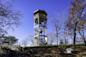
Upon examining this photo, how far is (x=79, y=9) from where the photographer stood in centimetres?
1816

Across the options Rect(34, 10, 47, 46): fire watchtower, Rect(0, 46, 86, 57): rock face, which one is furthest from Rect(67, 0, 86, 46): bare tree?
Rect(0, 46, 86, 57): rock face

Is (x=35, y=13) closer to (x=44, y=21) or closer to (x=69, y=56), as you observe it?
(x=44, y=21)

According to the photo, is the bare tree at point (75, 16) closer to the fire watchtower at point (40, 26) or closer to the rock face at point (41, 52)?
the fire watchtower at point (40, 26)

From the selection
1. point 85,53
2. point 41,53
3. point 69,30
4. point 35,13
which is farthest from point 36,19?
point 85,53

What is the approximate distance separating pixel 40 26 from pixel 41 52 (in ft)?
14.7

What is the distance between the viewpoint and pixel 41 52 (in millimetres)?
12148

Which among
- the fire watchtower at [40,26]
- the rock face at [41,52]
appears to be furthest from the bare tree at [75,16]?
the rock face at [41,52]

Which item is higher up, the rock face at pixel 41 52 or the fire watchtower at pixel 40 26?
the fire watchtower at pixel 40 26

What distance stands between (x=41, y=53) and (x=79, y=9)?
7.79 m

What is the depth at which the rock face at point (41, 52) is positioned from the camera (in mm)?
11820

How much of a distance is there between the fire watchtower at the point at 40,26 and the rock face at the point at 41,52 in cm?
368

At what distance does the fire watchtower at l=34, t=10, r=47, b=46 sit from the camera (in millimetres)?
16078

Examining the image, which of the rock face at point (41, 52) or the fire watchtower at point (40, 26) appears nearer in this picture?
the rock face at point (41, 52)

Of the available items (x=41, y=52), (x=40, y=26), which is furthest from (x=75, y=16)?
(x=41, y=52)
